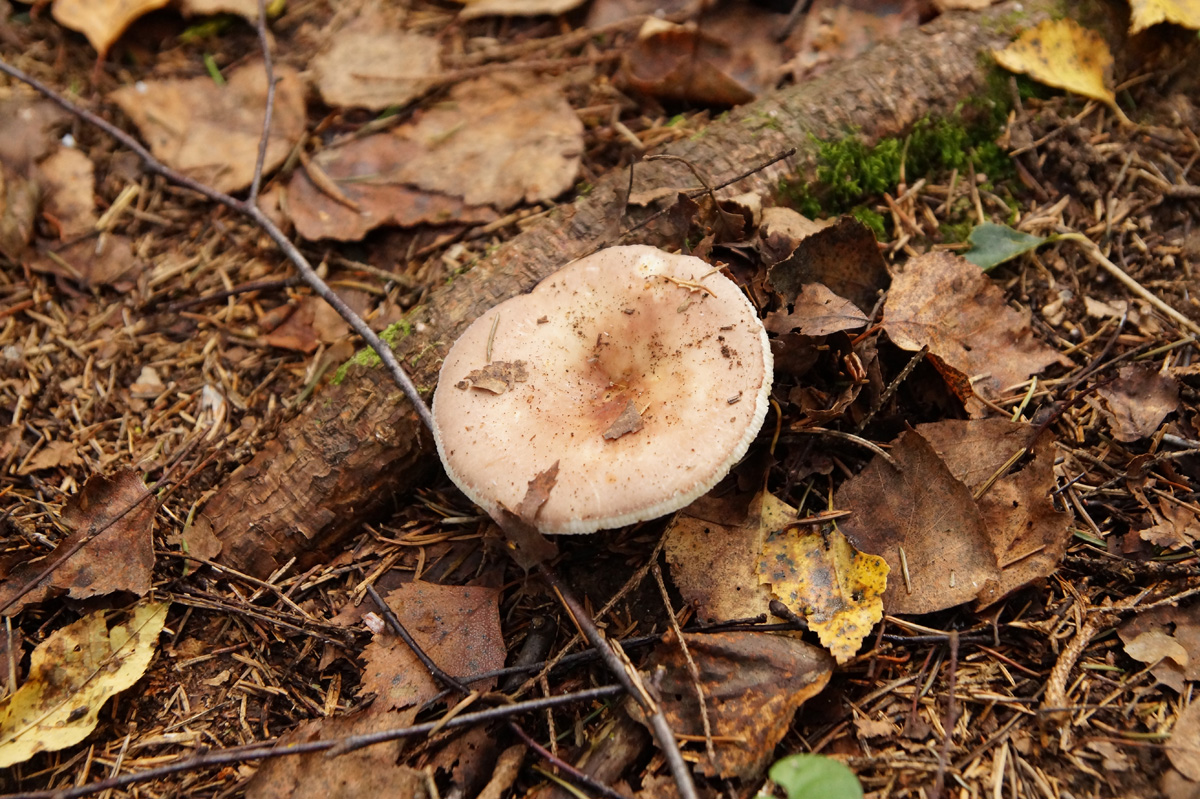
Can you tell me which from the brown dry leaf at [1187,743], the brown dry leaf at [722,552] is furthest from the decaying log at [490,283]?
the brown dry leaf at [1187,743]

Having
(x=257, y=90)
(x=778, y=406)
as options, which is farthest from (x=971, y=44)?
(x=257, y=90)

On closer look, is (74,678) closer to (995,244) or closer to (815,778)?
(815,778)

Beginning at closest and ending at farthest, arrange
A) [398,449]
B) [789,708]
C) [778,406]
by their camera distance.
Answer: [789,708], [778,406], [398,449]

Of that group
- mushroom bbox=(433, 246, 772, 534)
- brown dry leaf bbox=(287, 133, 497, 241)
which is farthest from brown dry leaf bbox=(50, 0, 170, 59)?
mushroom bbox=(433, 246, 772, 534)

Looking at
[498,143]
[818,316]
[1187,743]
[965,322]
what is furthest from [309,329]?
[1187,743]

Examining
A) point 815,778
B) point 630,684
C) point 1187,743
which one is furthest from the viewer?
point 630,684

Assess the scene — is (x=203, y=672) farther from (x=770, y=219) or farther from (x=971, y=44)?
(x=971, y=44)
